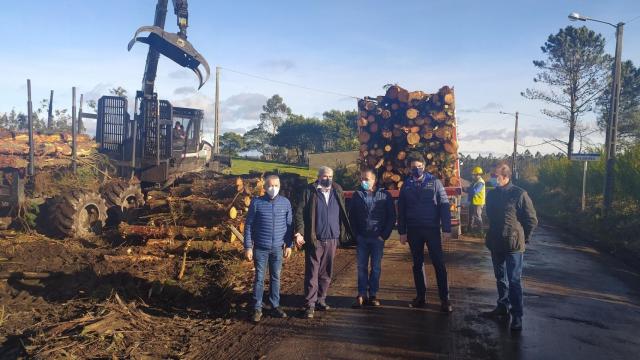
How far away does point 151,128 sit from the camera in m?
12.2

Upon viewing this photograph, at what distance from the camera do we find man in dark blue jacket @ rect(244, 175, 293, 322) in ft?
20.3

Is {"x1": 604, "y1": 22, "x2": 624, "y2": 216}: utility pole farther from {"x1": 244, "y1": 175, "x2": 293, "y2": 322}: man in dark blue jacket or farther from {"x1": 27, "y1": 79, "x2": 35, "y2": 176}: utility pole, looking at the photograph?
{"x1": 27, "y1": 79, "x2": 35, "y2": 176}: utility pole

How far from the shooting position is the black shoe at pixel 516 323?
18.8ft

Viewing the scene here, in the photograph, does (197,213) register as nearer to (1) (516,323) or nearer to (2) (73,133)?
(2) (73,133)

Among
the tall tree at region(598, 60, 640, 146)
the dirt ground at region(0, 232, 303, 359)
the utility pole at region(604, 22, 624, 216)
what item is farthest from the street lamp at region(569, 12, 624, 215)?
the tall tree at region(598, 60, 640, 146)

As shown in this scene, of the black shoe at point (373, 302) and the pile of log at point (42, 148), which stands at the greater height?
the pile of log at point (42, 148)

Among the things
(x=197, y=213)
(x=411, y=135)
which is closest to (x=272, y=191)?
(x=197, y=213)

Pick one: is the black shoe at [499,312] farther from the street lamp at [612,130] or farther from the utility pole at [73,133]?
the street lamp at [612,130]

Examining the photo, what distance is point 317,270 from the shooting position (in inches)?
253

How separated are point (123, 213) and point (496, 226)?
8491mm

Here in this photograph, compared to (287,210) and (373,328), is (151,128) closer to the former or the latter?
(287,210)

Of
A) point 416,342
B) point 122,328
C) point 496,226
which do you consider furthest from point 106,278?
point 496,226

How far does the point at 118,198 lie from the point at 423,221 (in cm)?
771

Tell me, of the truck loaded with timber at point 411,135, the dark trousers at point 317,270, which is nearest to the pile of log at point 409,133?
the truck loaded with timber at point 411,135
